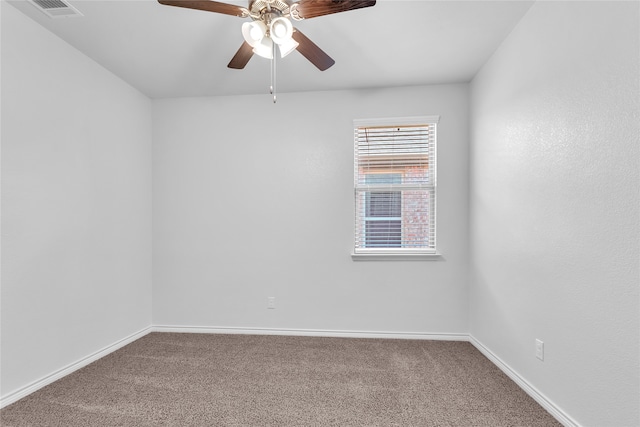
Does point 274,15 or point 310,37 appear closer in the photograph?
point 274,15

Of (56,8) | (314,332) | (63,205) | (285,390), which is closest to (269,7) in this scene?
(56,8)

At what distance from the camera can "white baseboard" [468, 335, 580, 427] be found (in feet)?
6.04

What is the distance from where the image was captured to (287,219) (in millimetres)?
3482

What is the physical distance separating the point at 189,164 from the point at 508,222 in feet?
10.5

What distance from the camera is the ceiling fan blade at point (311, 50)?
1.96 m

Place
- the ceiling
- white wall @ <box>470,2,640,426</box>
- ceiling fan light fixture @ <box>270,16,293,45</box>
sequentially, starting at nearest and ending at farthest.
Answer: white wall @ <box>470,2,640,426</box> < ceiling fan light fixture @ <box>270,16,293,45</box> < the ceiling

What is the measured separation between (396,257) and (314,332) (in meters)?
1.18

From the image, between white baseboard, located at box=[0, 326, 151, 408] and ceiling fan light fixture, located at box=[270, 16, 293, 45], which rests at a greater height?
ceiling fan light fixture, located at box=[270, 16, 293, 45]

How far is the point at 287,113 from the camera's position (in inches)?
138

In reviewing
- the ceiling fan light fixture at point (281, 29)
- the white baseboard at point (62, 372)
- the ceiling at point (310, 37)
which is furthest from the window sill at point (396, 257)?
the white baseboard at point (62, 372)

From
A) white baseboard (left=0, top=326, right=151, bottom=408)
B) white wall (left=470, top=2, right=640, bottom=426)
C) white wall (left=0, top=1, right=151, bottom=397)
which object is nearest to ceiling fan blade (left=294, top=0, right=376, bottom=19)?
white wall (left=470, top=2, right=640, bottom=426)

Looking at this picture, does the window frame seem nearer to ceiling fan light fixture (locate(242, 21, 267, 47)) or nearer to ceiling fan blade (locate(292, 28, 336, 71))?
ceiling fan blade (locate(292, 28, 336, 71))

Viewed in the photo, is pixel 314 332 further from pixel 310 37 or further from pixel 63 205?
pixel 310 37

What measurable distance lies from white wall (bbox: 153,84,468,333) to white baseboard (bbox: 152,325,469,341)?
0.05m
